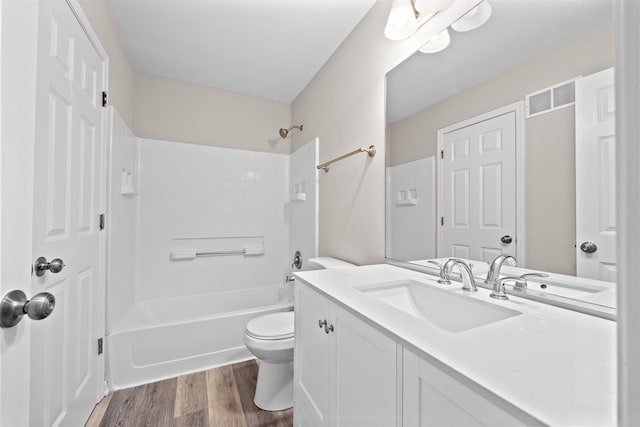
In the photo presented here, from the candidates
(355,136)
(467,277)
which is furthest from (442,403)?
(355,136)

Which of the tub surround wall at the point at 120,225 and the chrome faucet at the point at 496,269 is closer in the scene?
the chrome faucet at the point at 496,269

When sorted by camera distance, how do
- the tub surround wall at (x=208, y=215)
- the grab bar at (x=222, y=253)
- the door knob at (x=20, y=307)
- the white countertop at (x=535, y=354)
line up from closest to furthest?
the white countertop at (x=535, y=354) < the door knob at (x=20, y=307) < the tub surround wall at (x=208, y=215) < the grab bar at (x=222, y=253)

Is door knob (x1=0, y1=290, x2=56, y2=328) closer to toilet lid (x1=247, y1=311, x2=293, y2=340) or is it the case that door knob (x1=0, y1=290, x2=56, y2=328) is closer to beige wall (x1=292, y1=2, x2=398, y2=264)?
toilet lid (x1=247, y1=311, x2=293, y2=340)

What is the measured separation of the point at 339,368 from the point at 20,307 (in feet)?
2.72

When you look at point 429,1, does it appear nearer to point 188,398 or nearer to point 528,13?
point 528,13

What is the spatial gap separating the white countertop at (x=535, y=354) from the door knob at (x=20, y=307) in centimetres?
73

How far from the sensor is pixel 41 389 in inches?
39.8

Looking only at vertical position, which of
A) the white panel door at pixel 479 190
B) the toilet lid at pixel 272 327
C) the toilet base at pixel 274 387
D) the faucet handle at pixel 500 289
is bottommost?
the toilet base at pixel 274 387

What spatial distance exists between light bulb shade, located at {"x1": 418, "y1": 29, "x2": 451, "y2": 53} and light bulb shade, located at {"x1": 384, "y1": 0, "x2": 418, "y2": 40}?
0.10 metres

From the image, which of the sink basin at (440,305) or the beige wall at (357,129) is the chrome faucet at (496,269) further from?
the beige wall at (357,129)

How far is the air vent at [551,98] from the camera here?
0.83 meters

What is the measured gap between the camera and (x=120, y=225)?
6.49 ft

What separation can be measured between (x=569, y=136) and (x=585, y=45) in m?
0.25

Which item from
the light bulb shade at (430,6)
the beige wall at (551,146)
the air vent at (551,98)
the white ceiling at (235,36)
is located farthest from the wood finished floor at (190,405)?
the white ceiling at (235,36)
